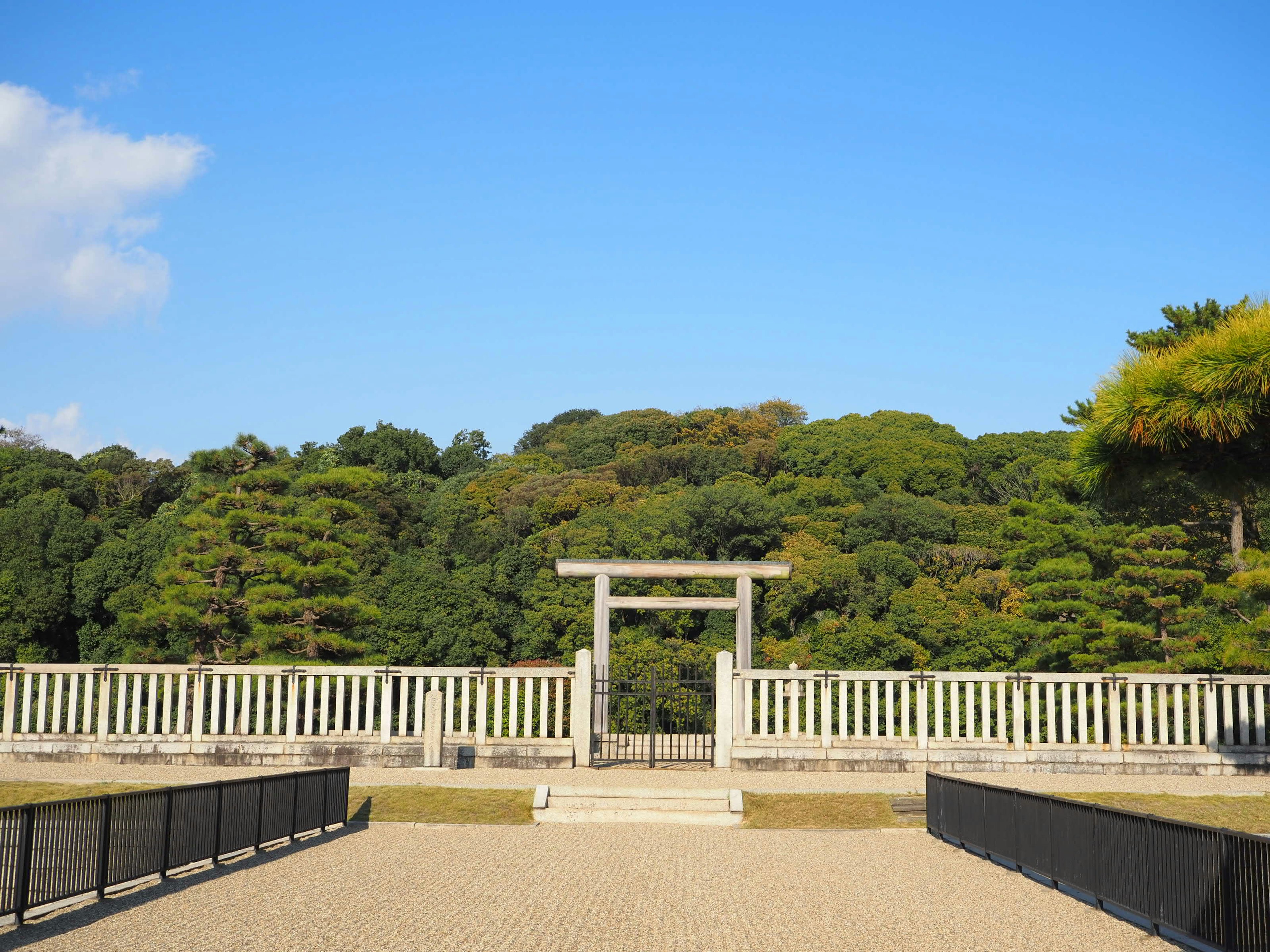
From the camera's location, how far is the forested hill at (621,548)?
21.0 metres

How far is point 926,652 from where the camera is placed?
3034 centimetres

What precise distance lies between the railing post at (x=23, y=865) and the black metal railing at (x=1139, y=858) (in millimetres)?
6168

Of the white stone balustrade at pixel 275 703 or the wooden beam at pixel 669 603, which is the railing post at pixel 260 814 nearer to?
the white stone balustrade at pixel 275 703

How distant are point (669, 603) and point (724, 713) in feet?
13.5

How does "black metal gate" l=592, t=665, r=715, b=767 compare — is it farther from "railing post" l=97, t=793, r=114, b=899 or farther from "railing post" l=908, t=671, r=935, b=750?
"railing post" l=97, t=793, r=114, b=899

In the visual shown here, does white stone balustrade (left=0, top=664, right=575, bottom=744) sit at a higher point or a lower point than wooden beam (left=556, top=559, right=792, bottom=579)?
lower

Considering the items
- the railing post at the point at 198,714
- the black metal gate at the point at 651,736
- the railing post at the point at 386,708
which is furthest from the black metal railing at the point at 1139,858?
the railing post at the point at 198,714

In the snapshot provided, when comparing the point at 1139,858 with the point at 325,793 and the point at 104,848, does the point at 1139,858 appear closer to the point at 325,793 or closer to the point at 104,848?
the point at 104,848

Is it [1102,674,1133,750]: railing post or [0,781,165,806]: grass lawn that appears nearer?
[0,781,165,806]: grass lawn

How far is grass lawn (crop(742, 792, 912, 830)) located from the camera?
34.1 feet

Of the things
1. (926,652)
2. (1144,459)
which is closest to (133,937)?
(1144,459)

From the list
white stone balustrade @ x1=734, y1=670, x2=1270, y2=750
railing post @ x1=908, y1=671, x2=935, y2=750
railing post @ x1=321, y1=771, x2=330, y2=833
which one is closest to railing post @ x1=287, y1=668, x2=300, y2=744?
railing post @ x1=321, y1=771, x2=330, y2=833

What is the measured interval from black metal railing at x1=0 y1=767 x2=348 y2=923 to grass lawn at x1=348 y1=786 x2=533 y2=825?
1.22 meters

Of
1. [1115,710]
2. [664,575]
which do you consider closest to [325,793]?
[664,575]
